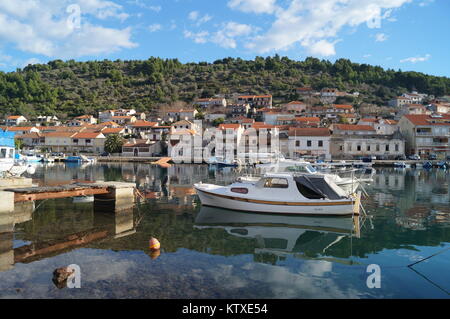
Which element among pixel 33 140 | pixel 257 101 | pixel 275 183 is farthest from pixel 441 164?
pixel 33 140

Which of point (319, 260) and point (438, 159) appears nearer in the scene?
point (319, 260)

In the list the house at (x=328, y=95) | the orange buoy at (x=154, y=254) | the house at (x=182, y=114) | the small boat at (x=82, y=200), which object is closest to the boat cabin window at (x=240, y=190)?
the orange buoy at (x=154, y=254)

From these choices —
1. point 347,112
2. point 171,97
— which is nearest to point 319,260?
point 347,112

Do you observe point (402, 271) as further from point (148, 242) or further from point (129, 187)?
point (129, 187)

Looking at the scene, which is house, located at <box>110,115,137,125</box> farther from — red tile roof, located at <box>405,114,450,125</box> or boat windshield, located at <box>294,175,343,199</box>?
boat windshield, located at <box>294,175,343,199</box>

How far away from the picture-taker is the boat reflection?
Answer: 439 inches

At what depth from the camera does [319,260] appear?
9.91 m

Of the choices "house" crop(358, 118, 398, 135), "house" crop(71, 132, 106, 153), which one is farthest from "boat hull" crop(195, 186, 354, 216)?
"house" crop(71, 132, 106, 153)

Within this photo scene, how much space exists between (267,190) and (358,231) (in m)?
4.65

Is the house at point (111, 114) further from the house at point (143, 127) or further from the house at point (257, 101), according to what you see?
the house at point (257, 101)

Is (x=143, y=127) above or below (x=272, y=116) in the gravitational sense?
below

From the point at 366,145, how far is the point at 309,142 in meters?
11.8

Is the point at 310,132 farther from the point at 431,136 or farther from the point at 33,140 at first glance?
the point at 33,140

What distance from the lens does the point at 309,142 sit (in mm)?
65250
